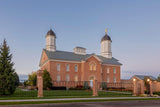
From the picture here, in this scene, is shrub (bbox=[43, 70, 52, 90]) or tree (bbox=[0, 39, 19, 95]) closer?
tree (bbox=[0, 39, 19, 95])

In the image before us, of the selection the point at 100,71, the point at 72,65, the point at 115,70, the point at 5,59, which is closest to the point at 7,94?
the point at 5,59

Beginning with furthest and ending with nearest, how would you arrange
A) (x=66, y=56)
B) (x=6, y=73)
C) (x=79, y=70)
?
(x=79, y=70), (x=66, y=56), (x=6, y=73)

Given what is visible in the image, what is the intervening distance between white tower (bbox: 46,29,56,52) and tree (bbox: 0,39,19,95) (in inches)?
888

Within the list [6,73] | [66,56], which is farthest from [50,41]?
[6,73]

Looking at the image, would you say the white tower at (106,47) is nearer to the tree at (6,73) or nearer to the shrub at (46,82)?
the shrub at (46,82)

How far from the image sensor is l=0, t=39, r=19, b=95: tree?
63.5 feet

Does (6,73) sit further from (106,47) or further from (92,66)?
(106,47)

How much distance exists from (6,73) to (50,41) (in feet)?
80.7

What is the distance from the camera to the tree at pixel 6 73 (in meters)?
19.4

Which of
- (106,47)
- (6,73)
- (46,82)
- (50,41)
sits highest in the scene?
(50,41)

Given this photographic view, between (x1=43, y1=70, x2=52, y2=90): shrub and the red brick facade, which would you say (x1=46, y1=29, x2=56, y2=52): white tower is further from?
(x1=43, y1=70, x2=52, y2=90): shrub

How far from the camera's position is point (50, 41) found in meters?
43.8

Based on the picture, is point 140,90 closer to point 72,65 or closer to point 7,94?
point 7,94

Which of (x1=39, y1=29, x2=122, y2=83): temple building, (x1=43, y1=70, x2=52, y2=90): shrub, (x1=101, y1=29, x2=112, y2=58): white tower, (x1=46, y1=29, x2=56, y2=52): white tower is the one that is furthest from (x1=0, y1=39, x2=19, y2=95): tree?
(x1=101, y1=29, x2=112, y2=58): white tower
